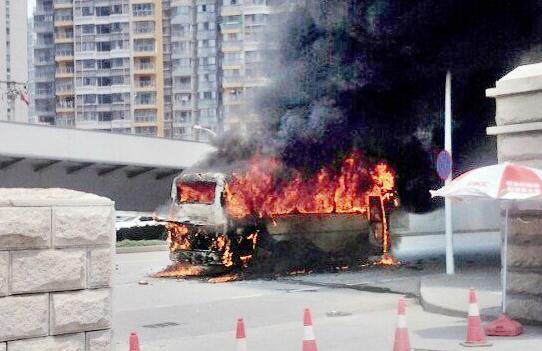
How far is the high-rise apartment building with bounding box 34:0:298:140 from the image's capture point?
83125 mm

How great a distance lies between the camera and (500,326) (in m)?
9.62

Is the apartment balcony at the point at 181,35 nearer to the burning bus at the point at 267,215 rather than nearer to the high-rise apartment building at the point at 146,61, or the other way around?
the high-rise apartment building at the point at 146,61

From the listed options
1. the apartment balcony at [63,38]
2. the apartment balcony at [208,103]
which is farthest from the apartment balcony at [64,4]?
the apartment balcony at [208,103]

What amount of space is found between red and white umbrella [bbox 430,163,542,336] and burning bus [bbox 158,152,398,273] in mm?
9992

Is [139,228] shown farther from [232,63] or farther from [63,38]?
[63,38]

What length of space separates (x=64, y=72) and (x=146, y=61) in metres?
8.27

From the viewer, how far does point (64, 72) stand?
3334 inches

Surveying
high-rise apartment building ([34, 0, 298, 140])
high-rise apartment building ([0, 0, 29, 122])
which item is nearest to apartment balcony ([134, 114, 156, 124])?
high-rise apartment building ([34, 0, 298, 140])

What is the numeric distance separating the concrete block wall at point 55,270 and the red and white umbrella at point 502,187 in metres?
4.99

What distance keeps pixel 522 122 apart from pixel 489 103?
10915 mm

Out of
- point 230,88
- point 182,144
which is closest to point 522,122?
point 182,144

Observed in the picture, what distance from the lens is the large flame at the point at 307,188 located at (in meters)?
19.6

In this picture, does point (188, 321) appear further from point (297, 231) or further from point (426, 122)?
point (426, 122)

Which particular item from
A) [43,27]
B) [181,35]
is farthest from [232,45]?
[43,27]
